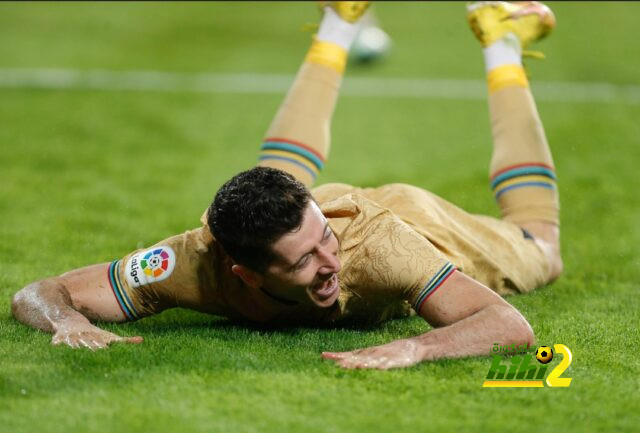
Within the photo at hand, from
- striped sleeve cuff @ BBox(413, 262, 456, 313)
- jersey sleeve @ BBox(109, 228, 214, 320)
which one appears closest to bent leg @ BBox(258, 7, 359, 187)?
jersey sleeve @ BBox(109, 228, 214, 320)

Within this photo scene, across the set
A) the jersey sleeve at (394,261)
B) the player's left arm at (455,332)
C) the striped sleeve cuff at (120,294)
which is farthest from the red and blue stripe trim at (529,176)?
the striped sleeve cuff at (120,294)

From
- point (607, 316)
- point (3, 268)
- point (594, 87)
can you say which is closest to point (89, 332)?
point (3, 268)

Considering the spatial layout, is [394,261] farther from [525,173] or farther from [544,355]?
[525,173]

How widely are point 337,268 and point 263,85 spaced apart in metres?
6.05

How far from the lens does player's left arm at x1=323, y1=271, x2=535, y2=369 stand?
314 cm

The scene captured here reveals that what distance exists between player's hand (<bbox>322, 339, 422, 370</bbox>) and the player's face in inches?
10.0

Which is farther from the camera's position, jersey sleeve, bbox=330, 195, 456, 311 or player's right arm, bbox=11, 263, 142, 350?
player's right arm, bbox=11, 263, 142, 350

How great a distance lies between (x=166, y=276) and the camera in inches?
139

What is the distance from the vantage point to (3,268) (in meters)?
4.51

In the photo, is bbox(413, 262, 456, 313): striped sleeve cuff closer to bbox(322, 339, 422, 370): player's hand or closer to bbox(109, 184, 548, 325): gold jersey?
bbox(109, 184, 548, 325): gold jersey

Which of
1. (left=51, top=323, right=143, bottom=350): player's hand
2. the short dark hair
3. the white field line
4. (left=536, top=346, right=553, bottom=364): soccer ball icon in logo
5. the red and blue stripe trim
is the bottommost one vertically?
the white field line

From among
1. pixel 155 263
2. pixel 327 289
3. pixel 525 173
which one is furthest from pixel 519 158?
pixel 155 263
